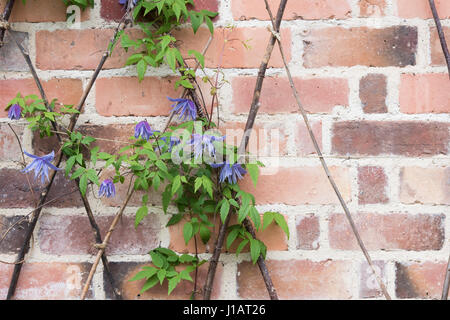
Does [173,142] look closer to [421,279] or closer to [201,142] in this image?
[201,142]

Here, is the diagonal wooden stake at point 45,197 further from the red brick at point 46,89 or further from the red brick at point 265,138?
the red brick at point 265,138

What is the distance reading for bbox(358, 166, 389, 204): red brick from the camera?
105 centimetres

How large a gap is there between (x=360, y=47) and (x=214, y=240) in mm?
506

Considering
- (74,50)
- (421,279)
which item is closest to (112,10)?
(74,50)

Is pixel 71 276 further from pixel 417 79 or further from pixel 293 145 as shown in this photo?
pixel 417 79

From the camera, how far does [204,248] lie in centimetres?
107

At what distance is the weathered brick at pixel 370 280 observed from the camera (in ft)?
3.43

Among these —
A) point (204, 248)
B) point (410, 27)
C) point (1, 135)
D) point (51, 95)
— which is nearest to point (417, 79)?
point (410, 27)

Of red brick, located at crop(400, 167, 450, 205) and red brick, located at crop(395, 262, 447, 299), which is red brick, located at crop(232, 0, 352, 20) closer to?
red brick, located at crop(400, 167, 450, 205)

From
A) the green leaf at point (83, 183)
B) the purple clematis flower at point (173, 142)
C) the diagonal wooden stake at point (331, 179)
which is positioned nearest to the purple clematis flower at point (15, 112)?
the green leaf at point (83, 183)

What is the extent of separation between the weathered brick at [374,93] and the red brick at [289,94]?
36 millimetres

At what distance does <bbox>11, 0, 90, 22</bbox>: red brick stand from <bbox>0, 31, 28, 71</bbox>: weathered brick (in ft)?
0.12

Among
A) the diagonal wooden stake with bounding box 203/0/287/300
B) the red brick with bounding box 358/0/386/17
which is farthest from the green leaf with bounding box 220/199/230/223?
the red brick with bounding box 358/0/386/17

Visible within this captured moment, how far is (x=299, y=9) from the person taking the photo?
1065mm
